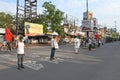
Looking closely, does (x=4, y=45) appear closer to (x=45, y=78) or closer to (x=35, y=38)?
(x=45, y=78)

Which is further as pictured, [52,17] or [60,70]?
[52,17]

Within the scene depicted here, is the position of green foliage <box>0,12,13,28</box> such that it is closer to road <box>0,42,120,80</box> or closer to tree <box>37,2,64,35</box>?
tree <box>37,2,64,35</box>

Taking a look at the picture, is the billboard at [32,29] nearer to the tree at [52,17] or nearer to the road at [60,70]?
the tree at [52,17]

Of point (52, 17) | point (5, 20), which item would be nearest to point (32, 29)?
point (52, 17)

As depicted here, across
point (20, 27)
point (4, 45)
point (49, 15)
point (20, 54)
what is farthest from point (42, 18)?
point (20, 54)

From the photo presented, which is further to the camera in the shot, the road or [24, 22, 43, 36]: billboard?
[24, 22, 43, 36]: billboard

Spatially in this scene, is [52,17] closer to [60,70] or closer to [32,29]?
[32,29]

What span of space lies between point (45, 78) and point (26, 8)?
53526mm

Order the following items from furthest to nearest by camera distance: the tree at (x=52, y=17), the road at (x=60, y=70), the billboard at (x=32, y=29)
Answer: the tree at (x=52, y=17)
the billboard at (x=32, y=29)
the road at (x=60, y=70)

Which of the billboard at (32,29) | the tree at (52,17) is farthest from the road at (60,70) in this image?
the tree at (52,17)

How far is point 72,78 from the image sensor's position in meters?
11.3

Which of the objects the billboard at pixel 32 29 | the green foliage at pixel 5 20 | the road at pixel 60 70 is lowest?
the road at pixel 60 70

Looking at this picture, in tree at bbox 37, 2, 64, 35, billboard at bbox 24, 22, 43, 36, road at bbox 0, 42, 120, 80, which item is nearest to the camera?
road at bbox 0, 42, 120, 80

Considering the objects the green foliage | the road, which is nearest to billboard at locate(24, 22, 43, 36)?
the green foliage
